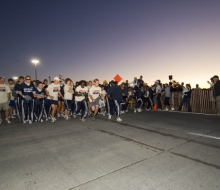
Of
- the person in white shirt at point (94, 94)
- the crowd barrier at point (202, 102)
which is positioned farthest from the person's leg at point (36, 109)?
the crowd barrier at point (202, 102)

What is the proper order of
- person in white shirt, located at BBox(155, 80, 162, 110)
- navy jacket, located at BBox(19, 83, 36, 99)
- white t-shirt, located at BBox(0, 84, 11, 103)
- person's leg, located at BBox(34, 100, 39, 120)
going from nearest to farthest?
navy jacket, located at BBox(19, 83, 36, 99) < white t-shirt, located at BBox(0, 84, 11, 103) < person's leg, located at BBox(34, 100, 39, 120) < person in white shirt, located at BBox(155, 80, 162, 110)

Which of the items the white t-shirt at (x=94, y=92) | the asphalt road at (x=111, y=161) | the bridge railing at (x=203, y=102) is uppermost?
the white t-shirt at (x=94, y=92)

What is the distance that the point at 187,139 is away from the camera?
485 cm

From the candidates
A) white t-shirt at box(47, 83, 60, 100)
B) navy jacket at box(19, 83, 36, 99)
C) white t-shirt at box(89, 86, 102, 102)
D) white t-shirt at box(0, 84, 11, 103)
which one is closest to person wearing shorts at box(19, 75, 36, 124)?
navy jacket at box(19, 83, 36, 99)

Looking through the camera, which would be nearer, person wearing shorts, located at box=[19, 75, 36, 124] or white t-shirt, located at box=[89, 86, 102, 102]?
person wearing shorts, located at box=[19, 75, 36, 124]

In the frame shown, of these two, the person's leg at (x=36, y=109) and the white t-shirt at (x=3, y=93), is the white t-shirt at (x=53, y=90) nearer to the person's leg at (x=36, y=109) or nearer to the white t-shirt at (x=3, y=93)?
the person's leg at (x=36, y=109)

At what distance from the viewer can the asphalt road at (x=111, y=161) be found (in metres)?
2.71

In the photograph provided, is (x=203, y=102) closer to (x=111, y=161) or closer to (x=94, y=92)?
(x=94, y=92)

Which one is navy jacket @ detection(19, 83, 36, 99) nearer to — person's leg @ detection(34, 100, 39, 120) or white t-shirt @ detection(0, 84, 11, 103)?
person's leg @ detection(34, 100, 39, 120)

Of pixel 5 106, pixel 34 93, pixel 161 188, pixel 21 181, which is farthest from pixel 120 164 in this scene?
→ pixel 5 106

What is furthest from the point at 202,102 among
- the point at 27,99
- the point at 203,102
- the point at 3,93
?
the point at 3,93

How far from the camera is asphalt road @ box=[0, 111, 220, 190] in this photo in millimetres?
2713

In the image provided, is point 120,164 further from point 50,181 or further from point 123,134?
point 123,134

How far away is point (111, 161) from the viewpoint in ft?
11.4
